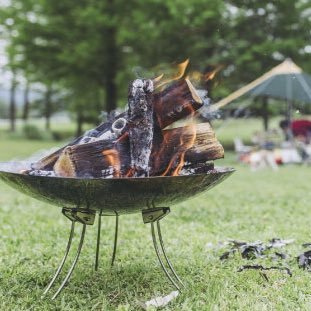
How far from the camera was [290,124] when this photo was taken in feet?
43.4

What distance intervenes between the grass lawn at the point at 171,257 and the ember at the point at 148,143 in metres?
0.70

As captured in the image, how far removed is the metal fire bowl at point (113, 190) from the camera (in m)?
2.48

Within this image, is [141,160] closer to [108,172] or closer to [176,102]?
[108,172]

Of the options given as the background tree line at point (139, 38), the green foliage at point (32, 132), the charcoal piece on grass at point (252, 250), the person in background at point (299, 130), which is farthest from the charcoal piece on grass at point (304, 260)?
the green foliage at point (32, 132)

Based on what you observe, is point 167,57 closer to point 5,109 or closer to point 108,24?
point 108,24

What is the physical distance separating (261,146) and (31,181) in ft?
33.0

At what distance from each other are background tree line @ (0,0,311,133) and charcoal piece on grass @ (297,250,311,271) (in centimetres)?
1143

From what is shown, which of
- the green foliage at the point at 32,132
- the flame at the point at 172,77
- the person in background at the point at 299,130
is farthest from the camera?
Result: the green foliage at the point at 32,132

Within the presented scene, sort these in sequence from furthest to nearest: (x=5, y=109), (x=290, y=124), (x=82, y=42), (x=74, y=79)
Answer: (x=5, y=109) < (x=74, y=79) < (x=82, y=42) < (x=290, y=124)

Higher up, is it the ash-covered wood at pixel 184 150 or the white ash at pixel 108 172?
the ash-covered wood at pixel 184 150

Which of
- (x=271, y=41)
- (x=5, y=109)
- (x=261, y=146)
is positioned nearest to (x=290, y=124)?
(x=261, y=146)

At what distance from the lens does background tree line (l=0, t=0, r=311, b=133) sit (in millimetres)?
15047

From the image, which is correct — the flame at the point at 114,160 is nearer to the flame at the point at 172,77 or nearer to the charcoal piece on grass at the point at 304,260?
the flame at the point at 172,77

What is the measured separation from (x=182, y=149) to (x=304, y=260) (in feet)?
4.15
